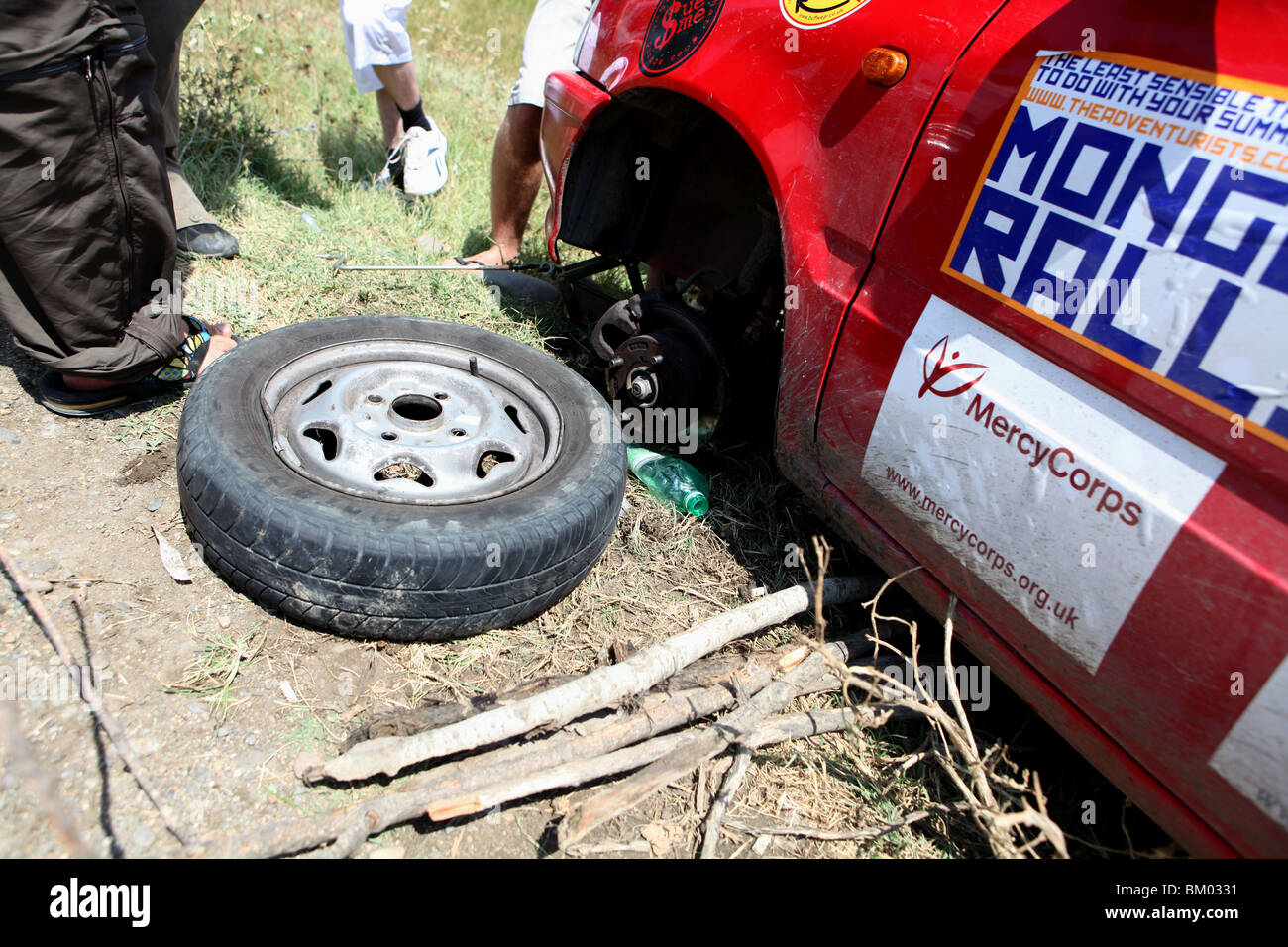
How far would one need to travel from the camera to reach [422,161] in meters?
4.48

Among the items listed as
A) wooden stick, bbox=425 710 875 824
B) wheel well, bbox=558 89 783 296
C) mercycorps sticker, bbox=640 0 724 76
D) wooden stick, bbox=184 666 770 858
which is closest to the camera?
wooden stick, bbox=184 666 770 858

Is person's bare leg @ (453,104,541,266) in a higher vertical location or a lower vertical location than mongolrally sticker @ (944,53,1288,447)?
lower

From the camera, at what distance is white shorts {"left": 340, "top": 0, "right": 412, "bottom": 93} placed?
4.03 m

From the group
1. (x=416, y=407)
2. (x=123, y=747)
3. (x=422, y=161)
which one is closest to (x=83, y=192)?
(x=416, y=407)

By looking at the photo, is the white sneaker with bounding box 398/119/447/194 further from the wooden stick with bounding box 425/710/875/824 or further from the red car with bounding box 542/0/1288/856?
the wooden stick with bounding box 425/710/875/824

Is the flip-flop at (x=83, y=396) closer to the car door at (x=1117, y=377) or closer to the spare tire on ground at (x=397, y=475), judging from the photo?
the spare tire on ground at (x=397, y=475)

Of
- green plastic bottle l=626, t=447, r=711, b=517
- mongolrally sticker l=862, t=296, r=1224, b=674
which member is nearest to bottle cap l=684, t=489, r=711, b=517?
green plastic bottle l=626, t=447, r=711, b=517

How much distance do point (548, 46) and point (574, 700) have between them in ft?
10.1

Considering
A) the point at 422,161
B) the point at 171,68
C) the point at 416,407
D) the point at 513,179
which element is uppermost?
the point at 171,68

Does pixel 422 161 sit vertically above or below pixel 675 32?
below

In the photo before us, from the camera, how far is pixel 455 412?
250cm

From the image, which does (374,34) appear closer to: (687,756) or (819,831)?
(687,756)

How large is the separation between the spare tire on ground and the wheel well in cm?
70

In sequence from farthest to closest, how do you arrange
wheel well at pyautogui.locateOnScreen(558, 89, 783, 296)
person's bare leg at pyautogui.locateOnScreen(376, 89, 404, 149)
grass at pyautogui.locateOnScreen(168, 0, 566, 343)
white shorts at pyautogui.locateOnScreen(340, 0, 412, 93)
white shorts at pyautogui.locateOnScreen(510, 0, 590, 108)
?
person's bare leg at pyautogui.locateOnScreen(376, 89, 404, 149), white shorts at pyautogui.locateOnScreen(340, 0, 412, 93), white shorts at pyautogui.locateOnScreen(510, 0, 590, 108), grass at pyautogui.locateOnScreen(168, 0, 566, 343), wheel well at pyautogui.locateOnScreen(558, 89, 783, 296)
